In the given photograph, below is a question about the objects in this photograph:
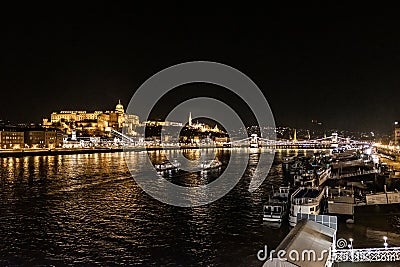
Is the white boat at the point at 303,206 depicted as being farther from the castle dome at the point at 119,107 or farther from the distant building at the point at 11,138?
the castle dome at the point at 119,107

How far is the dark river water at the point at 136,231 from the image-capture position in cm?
766

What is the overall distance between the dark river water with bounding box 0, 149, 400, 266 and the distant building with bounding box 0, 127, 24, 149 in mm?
36369

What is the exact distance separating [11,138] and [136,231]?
1771 inches

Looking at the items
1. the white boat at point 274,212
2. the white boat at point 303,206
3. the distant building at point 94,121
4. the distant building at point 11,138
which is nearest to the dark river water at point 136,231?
the white boat at point 274,212

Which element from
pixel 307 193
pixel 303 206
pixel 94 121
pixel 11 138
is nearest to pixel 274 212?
pixel 303 206

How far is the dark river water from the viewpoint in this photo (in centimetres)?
766

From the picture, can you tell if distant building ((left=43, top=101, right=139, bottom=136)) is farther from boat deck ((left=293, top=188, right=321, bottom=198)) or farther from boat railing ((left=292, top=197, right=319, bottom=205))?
boat railing ((left=292, top=197, right=319, bottom=205))

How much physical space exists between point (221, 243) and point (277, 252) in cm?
387

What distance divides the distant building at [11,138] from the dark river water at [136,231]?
36.4 meters

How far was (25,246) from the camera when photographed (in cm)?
834

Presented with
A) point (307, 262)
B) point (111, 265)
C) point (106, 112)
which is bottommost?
point (111, 265)

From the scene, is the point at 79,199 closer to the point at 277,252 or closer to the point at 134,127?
the point at 277,252

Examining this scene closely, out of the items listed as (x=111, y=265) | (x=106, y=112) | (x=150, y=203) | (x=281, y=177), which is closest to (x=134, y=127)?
(x=106, y=112)

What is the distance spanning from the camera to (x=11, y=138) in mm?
48875
